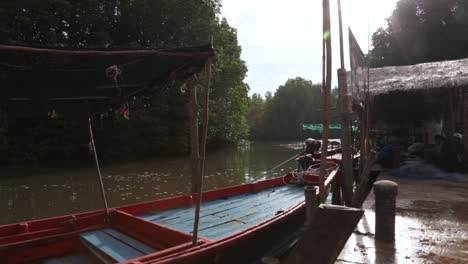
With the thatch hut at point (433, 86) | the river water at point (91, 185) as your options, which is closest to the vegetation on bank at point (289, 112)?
the river water at point (91, 185)

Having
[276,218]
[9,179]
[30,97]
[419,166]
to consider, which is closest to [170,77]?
[30,97]

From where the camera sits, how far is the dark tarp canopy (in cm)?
332

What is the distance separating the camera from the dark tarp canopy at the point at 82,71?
3316 millimetres

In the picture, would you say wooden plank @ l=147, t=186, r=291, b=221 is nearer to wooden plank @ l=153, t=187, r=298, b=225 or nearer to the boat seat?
wooden plank @ l=153, t=187, r=298, b=225

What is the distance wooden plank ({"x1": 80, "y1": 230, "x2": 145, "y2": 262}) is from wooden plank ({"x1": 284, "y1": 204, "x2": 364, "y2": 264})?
1.87 m

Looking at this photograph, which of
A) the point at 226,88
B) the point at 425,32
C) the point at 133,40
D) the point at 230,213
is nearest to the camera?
the point at 230,213

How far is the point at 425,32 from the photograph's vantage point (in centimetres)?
2547

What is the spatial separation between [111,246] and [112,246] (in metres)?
0.01

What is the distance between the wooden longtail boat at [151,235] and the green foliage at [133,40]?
43.5 ft

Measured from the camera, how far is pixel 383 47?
92.1 ft

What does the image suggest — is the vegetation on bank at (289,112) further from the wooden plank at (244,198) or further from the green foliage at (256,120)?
the wooden plank at (244,198)

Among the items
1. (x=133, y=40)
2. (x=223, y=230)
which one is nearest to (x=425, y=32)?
(x=133, y=40)

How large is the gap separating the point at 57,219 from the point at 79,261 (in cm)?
82

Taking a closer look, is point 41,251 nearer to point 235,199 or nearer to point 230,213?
point 230,213
